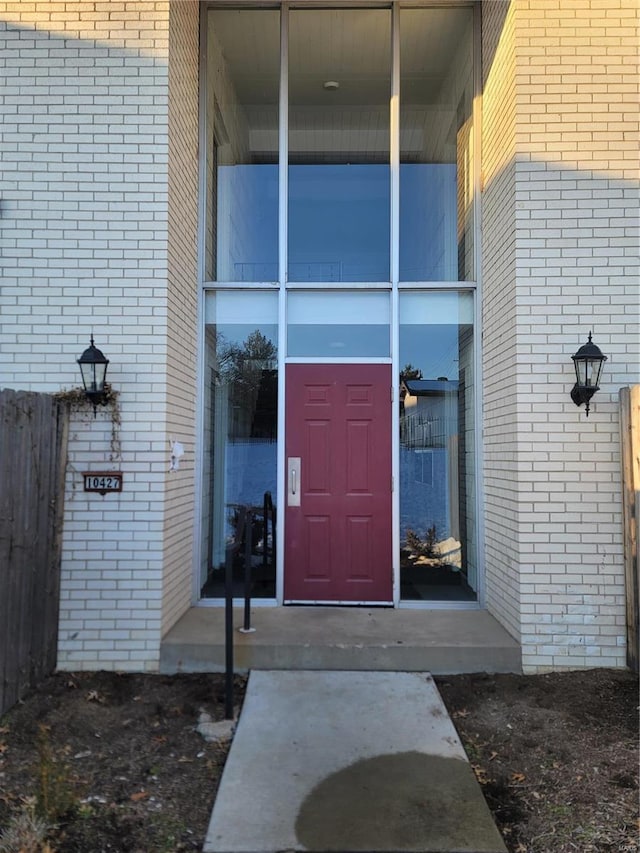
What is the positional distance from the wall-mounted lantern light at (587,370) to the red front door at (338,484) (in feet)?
5.34

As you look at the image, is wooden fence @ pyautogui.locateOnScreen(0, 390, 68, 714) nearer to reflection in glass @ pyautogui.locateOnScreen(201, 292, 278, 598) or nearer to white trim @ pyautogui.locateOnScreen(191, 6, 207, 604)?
white trim @ pyautogui.locateOnScreen(191, 6, 207, 604)

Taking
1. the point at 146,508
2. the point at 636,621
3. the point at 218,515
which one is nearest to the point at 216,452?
the point at 218,515

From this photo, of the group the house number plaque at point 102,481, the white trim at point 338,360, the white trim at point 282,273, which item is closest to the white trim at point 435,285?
the white trim at point 338,360

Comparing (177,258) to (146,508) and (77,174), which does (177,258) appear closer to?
(77,174)

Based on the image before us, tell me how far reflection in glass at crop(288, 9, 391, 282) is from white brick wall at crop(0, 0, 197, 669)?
1.50 metres

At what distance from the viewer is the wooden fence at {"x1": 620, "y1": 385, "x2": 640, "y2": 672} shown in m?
3.87

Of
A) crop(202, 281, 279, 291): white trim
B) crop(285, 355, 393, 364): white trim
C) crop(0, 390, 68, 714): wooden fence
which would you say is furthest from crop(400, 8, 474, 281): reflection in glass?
crop(0, 390, 68, 714): wooden fence

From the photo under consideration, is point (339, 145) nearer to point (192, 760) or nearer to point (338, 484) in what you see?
point (338, 484)

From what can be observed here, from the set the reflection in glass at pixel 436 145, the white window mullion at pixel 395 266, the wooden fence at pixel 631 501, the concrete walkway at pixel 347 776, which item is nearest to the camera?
the concrete walkway at pixel 347 776

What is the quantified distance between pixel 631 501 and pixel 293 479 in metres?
2.65

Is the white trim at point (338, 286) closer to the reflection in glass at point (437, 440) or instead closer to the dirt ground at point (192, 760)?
the reflection in glass at point (437, 440)

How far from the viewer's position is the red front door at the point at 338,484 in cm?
500

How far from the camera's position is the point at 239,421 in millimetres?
5242

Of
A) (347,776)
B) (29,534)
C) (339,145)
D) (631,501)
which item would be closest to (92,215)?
(29,534)
